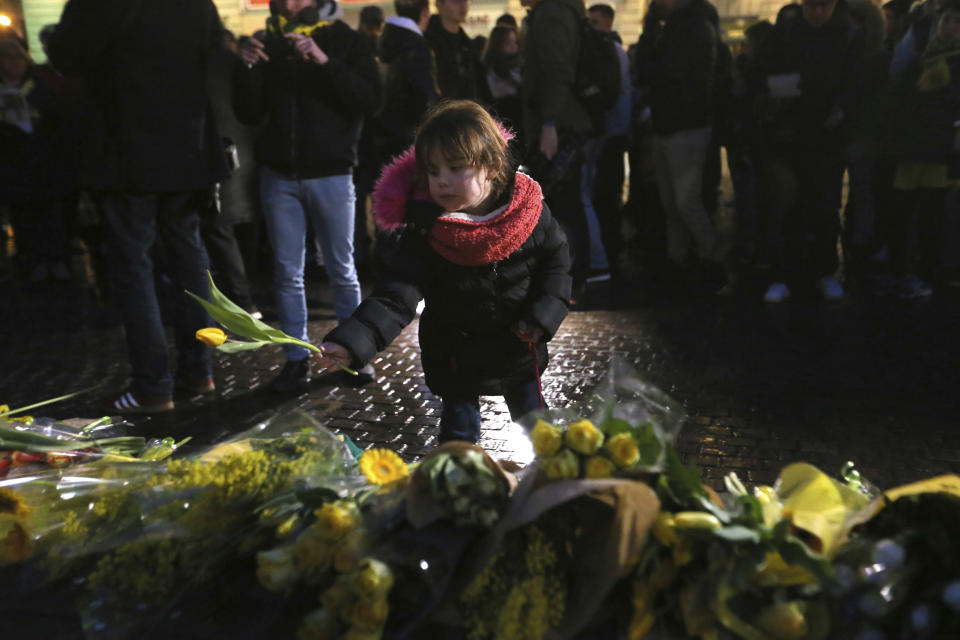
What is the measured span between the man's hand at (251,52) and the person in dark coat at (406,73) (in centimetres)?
164

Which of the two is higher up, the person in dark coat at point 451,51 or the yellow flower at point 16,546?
the person in dark coat at point 451,51

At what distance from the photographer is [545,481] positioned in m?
1.41

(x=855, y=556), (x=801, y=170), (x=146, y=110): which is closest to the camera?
(x=855, y=556)

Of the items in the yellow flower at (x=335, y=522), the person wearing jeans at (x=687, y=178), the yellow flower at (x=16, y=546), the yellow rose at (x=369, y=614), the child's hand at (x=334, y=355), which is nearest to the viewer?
the yellow rose at (x=369, y=614)

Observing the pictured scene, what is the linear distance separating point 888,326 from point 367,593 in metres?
4.83

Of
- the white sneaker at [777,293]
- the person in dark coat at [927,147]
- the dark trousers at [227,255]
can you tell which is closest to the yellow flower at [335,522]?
the dark trousers at [227,255]

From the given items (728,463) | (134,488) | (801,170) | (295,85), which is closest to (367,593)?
(134,488)

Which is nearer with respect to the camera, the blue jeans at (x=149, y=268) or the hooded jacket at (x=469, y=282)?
the hooded jacket at (x=469, y=282)

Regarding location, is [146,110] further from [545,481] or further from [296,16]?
[545,481]

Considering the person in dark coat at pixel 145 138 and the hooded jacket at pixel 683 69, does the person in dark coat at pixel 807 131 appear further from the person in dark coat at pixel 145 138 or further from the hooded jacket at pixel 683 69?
the person in dark coat at pixel 145 138

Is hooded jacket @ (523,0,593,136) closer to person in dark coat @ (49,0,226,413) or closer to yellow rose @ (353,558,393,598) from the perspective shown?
person in dark coat @ (49,0,226,413)

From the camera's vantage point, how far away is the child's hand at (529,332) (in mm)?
2664

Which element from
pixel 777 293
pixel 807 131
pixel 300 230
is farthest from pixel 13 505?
pixel 807 131

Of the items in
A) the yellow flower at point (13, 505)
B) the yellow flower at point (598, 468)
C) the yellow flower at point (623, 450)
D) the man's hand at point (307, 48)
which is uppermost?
the man's hand at point (307, 48)
